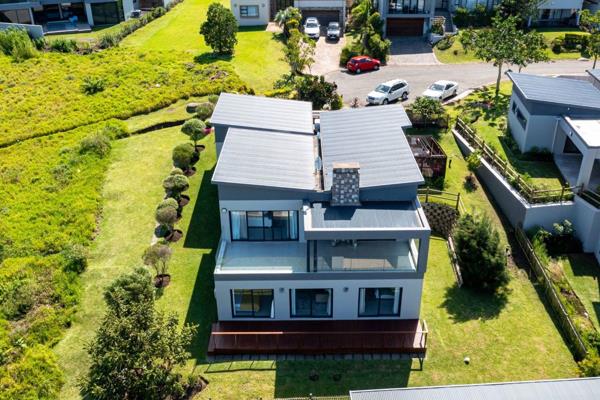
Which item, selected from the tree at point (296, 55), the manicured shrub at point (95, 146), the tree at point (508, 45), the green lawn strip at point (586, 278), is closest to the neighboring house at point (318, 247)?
the green lawn strip at point (586, 278)

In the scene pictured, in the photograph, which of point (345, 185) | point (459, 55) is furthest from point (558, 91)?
point (459, 55)

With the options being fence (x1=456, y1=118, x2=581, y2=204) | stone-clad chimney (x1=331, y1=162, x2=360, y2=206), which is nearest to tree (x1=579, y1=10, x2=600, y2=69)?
fence (x1=456, y1=118, x2=581, y2=204)

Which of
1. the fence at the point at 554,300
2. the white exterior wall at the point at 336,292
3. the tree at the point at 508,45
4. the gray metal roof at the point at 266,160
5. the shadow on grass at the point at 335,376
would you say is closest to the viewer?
the shadow on grass at the point at 335,376

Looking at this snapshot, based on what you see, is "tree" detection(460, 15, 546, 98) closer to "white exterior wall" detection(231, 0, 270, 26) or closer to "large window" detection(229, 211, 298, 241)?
"large window" detection(229, 211, 298, 241)

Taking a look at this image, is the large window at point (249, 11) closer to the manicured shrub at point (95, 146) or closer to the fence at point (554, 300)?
the manicured shrub at point (95, 146)

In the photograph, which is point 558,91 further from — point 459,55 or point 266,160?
point 266,160

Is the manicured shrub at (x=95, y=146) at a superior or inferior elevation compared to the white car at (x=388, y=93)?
inferior
